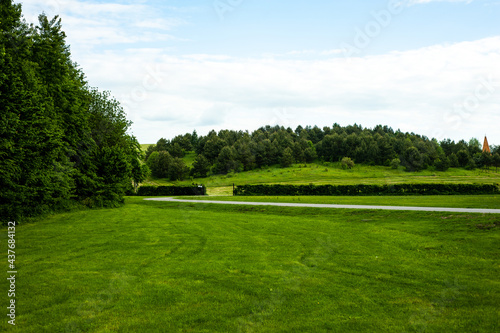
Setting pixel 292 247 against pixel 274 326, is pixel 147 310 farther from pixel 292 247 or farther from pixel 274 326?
pixel 292 247

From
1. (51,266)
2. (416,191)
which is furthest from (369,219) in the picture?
(416,191)

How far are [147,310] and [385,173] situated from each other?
8739 cm

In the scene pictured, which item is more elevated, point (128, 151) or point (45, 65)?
point (45, 65)

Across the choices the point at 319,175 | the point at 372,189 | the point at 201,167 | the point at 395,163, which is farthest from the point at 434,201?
the point at 395,163

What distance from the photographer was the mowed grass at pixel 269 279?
5.92 m

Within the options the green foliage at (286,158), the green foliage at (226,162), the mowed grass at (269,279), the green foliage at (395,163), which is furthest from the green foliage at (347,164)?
the mowed grass at (269,279)

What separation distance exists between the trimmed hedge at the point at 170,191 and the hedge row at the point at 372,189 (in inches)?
266

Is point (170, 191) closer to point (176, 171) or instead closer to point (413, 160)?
point (176, 171)

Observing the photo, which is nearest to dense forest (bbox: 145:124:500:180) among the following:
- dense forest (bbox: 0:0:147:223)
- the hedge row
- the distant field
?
the distant field

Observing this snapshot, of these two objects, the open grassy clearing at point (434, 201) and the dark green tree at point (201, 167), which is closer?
the open grassy clearing at point (434, 201)

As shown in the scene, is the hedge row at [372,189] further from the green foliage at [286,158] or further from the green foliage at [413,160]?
the green foliage at [413,160]

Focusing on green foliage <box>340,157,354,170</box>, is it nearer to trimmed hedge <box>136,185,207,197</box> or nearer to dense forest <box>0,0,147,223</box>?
trimmed hedge <box>136,185,207,197</box>

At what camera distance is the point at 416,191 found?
103ft

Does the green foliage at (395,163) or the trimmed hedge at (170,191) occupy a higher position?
the green foliage at (395,163)
